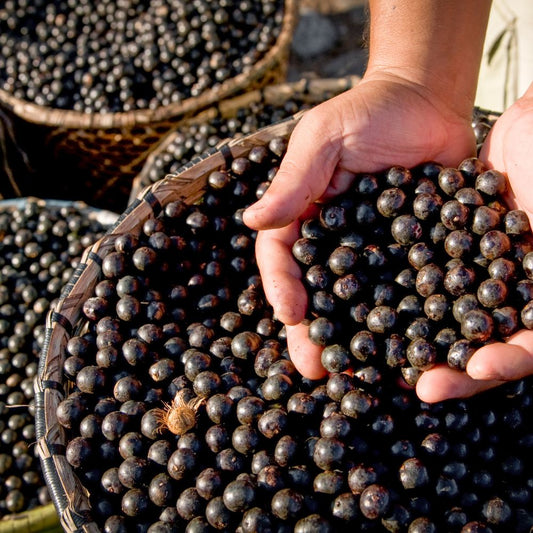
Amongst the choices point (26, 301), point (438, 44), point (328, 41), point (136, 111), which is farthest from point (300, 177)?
point (328, 41)

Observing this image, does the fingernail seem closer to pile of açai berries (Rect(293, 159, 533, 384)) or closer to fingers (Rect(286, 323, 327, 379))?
pile of açai berries (Rect(293, 159, 533, 384))

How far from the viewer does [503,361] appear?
4.19 ft

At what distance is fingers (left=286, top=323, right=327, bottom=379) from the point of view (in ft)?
4.87

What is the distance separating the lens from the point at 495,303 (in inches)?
54.1

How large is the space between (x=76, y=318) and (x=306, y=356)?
722 mm

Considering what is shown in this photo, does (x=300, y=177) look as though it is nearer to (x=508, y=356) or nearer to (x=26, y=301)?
(x=508, y=356)

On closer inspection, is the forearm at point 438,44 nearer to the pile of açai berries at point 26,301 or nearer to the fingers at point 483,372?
the fingers at point 483,372

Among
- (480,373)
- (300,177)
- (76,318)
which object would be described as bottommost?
(76,318)

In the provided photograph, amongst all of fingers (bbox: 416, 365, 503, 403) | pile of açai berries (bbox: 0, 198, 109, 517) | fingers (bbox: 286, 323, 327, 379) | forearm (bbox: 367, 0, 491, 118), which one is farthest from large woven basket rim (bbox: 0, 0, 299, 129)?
fingers (bbox: 416, 365, 503, 403)

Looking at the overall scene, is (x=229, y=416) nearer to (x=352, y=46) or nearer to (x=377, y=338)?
(x=377, y=338)

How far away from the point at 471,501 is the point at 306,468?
1.26ft

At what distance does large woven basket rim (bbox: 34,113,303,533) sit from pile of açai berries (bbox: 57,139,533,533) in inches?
1.4

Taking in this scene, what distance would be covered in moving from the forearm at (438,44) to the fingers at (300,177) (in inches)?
16.8

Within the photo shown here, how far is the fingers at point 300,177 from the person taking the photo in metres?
1.49
